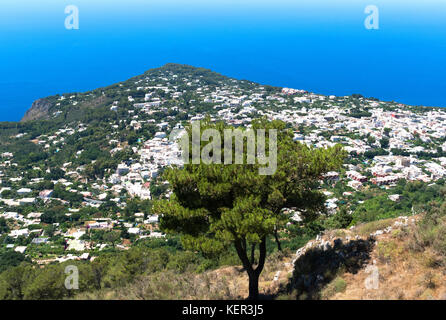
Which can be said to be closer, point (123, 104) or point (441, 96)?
point (123, 104)

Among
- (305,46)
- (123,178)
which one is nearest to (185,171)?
(123,178)

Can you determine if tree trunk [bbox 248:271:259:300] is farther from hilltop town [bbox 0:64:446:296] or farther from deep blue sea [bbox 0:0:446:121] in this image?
deep blue sea [bbox 0:0:446:121]

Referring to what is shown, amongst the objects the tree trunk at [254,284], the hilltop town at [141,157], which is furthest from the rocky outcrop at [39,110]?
the tree trunk at [254,284]

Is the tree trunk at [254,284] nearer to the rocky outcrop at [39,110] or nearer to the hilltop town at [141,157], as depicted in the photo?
the hilltop town at [141,157]

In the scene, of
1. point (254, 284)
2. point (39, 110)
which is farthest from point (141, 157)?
point (39, 110)

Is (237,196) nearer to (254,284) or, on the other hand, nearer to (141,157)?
(254,284)
